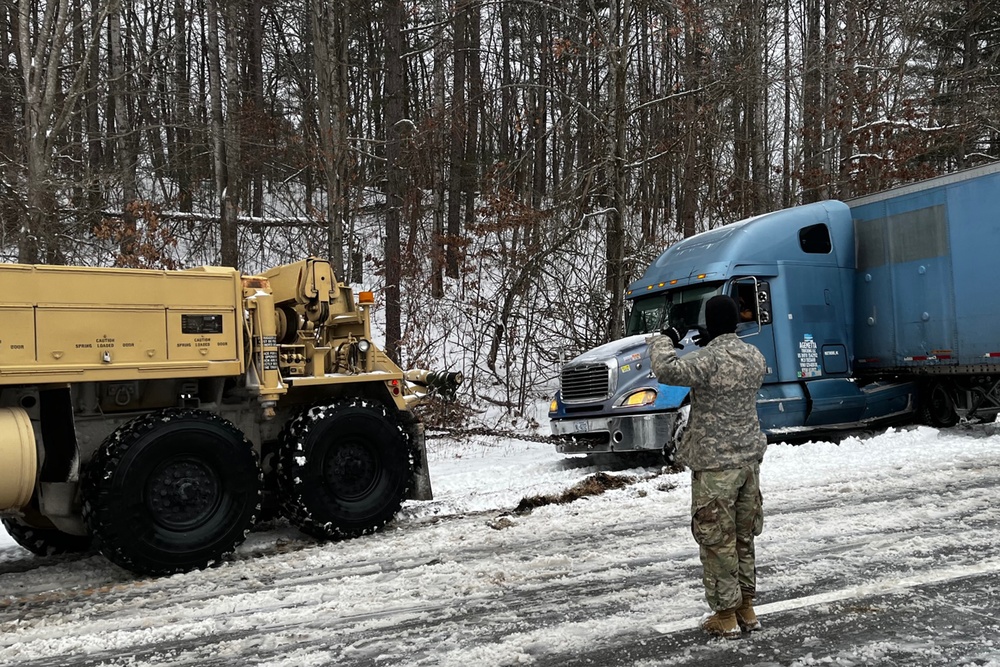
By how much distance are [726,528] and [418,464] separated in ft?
13.8

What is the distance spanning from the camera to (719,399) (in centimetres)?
483

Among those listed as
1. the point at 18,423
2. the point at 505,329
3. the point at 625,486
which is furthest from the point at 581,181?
the point at 18,423

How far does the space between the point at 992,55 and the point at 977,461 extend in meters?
20.9

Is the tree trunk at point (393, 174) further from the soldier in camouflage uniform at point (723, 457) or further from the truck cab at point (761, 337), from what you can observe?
the soldier in camouflage uniform at point (723, 457)

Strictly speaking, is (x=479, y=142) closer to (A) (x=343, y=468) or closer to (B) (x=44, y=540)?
(A) (x=343, y=468)

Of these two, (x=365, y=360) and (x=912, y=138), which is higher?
(x=912, y=138)

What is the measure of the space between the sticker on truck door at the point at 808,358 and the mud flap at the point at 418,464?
19.3 ft

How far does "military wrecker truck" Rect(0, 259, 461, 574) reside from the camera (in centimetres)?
625

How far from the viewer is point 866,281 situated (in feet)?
40.9

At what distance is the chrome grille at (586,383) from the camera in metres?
10.7

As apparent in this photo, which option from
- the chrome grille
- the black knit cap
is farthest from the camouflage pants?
the chrome grille

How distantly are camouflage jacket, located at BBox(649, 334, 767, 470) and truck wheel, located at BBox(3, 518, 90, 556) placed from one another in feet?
18.1

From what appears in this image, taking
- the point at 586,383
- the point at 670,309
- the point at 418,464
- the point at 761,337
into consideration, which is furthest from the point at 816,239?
the point at 418,464

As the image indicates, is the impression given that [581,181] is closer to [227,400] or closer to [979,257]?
[979,257]
